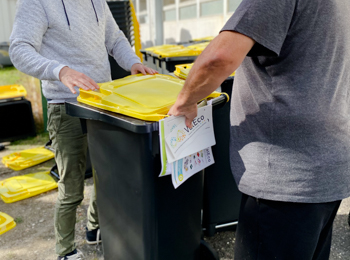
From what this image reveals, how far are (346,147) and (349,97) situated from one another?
0.64 ft

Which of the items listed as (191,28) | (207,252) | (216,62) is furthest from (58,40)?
(191,28)

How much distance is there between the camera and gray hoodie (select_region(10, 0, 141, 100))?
5.97 ft

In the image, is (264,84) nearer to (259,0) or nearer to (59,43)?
(259,0)

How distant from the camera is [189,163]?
161cm

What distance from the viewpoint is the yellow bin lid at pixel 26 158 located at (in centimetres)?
390

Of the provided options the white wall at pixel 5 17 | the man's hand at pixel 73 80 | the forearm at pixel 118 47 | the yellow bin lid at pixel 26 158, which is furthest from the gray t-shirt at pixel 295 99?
the white wall at pixel 5 17

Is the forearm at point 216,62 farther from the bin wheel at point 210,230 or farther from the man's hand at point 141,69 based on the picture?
the bin wheel at point 210,230

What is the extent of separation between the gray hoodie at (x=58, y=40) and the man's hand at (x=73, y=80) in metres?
0.04

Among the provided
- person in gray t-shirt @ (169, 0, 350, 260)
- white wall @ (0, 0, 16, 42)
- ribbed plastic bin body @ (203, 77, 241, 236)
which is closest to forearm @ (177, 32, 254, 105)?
person in gray t-shirt @ (169, 0, 350, 260)

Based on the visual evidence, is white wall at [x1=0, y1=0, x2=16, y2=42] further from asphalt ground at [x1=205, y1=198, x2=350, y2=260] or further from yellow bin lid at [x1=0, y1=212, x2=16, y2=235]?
asphalt ground at [x1=205, y1=198, x2=350, y2=260]

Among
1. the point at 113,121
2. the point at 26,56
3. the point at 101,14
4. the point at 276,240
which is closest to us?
the point at 276,240

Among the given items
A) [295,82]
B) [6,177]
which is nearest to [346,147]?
[295,82]

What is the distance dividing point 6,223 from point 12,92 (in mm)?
2588

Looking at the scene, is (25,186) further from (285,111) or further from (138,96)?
(285,111)
